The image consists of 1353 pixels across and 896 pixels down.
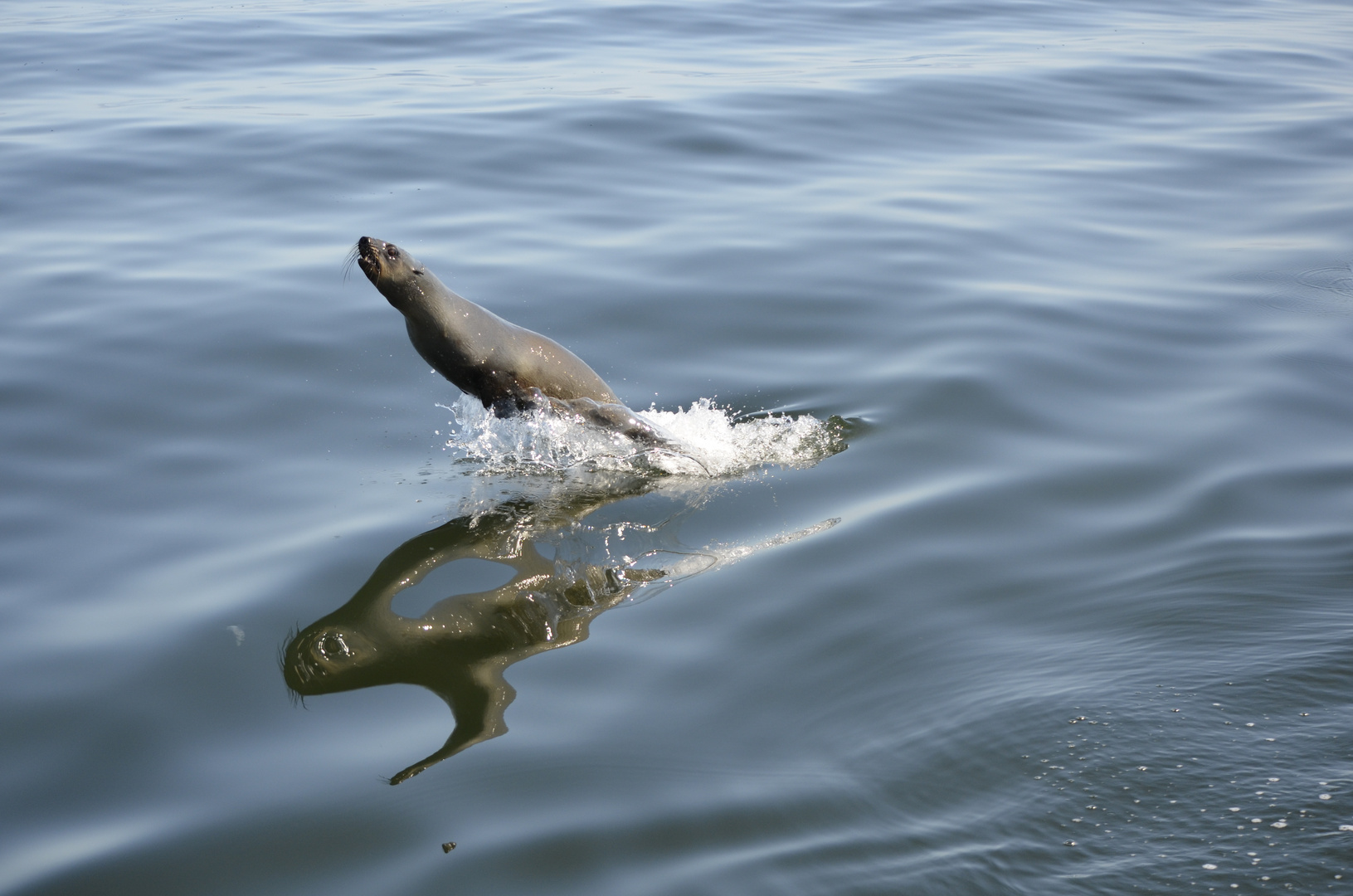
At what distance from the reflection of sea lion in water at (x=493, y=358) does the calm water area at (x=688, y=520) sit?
0.32m

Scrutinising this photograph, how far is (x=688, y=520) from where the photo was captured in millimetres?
5613

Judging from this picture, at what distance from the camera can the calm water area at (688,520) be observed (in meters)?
3.54

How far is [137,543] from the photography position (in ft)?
17.5

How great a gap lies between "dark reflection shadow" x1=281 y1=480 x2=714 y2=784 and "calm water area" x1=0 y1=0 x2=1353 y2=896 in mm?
24

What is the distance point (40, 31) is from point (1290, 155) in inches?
638

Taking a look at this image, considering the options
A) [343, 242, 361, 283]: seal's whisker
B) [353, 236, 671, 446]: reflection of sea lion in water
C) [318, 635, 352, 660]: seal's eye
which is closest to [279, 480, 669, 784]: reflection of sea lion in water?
[318, 635, 352, 660]: seal's eye

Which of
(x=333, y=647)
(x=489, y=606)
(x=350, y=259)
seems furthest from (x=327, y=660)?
(x=350, y=259)

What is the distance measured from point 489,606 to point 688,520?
117cm

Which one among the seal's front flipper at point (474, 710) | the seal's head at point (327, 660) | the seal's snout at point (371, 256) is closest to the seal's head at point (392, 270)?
the seal's snout at point (371, 256)

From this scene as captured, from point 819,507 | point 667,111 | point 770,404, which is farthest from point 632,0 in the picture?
point 819,507

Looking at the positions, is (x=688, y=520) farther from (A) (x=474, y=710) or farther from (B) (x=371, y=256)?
(B) (x=371, y=256)

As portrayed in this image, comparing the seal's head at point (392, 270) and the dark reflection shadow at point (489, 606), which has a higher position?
the seal's head at point (392, 270)

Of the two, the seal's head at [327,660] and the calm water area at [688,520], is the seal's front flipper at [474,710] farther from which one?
the seal's head at [327,660]

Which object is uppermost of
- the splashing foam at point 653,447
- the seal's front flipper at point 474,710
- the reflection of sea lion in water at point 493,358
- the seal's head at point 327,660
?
the reflection of sea lion in water at point 493,358
